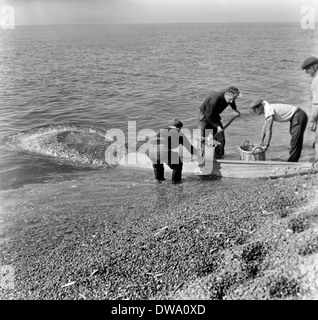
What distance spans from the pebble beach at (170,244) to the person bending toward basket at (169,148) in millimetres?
716

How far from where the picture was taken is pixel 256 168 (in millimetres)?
7770

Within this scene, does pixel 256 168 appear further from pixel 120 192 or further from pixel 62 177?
pixel 62 177

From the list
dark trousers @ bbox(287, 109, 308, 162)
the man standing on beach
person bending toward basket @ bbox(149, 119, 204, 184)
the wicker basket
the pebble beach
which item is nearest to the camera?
the pebble beach

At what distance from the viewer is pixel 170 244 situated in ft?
16.5

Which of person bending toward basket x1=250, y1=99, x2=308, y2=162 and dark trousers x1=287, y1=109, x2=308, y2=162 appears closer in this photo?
person bending toward basket x1=250, y1=99, x2=308, y2=162

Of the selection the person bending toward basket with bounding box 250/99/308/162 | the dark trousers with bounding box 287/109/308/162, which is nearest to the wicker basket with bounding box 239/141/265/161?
the person bending toward basket with bounding box 250/99/308/162

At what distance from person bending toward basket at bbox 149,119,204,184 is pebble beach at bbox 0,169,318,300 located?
2.35ft

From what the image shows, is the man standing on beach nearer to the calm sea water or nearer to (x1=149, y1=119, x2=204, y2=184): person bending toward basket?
the calm sea water

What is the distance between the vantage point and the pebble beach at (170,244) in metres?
4.17

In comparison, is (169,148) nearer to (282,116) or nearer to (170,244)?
(282,116)

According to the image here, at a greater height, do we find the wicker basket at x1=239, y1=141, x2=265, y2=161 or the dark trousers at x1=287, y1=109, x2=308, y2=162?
the dark trousers at x1=287, y1=109, x2=308, y2=162

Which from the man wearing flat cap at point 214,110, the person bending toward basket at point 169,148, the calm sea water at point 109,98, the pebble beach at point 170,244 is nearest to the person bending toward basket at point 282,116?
the pebble beach at point 170,244

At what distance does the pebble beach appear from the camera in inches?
164

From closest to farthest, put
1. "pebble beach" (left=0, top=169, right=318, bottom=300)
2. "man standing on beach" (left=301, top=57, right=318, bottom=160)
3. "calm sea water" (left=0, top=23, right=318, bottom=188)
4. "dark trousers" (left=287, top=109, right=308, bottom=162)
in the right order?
"pebble beach" (left=0, top=169, right=318, bottom=300)
"man standing on beach" (left=301, top=57, right=318, bottom=160)
"dark trousers" (left=287, top=109, right=308, bottom=162)
"calm sea water" (left=0, top=23, right=318, bottom=188)
